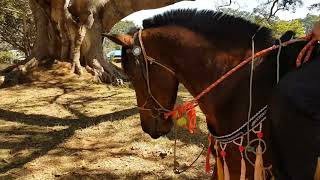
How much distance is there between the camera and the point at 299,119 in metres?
2.13

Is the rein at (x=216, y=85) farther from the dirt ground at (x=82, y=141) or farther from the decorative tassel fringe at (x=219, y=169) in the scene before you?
the dirt ground at (x=82, y=141)

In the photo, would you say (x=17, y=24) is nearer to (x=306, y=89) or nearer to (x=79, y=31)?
(x=79, y=31)

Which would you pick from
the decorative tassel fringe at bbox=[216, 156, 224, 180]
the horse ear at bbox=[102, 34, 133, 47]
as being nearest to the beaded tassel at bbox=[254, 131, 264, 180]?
the decorative tassel fringe at bbox=[216, 156, 224, 180]

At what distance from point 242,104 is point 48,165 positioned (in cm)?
355

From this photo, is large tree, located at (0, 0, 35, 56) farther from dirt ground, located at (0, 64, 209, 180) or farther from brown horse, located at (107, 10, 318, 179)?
brown horse, located at (107, 10, 318, 179)

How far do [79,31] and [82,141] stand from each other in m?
4.59

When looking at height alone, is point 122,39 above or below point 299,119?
above

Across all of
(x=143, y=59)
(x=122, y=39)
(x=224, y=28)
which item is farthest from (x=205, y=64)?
(x=122, y=39)

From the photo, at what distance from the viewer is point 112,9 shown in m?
11.0

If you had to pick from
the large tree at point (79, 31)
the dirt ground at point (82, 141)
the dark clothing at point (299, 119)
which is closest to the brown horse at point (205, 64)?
the dark clothing at point (299, 119)

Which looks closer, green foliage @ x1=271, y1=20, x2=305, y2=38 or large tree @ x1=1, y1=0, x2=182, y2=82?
green foliage @ x1=271, y1=20, x2=305, y2=38

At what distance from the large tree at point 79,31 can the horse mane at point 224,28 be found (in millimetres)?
7321

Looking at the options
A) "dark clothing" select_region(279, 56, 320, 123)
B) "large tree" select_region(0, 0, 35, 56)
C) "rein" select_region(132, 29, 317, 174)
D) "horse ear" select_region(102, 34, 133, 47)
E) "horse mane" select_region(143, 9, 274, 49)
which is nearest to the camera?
"dark clothing" select_region(279, 56, 320, 123)

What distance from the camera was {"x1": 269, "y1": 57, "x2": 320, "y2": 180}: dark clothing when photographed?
2.10m
